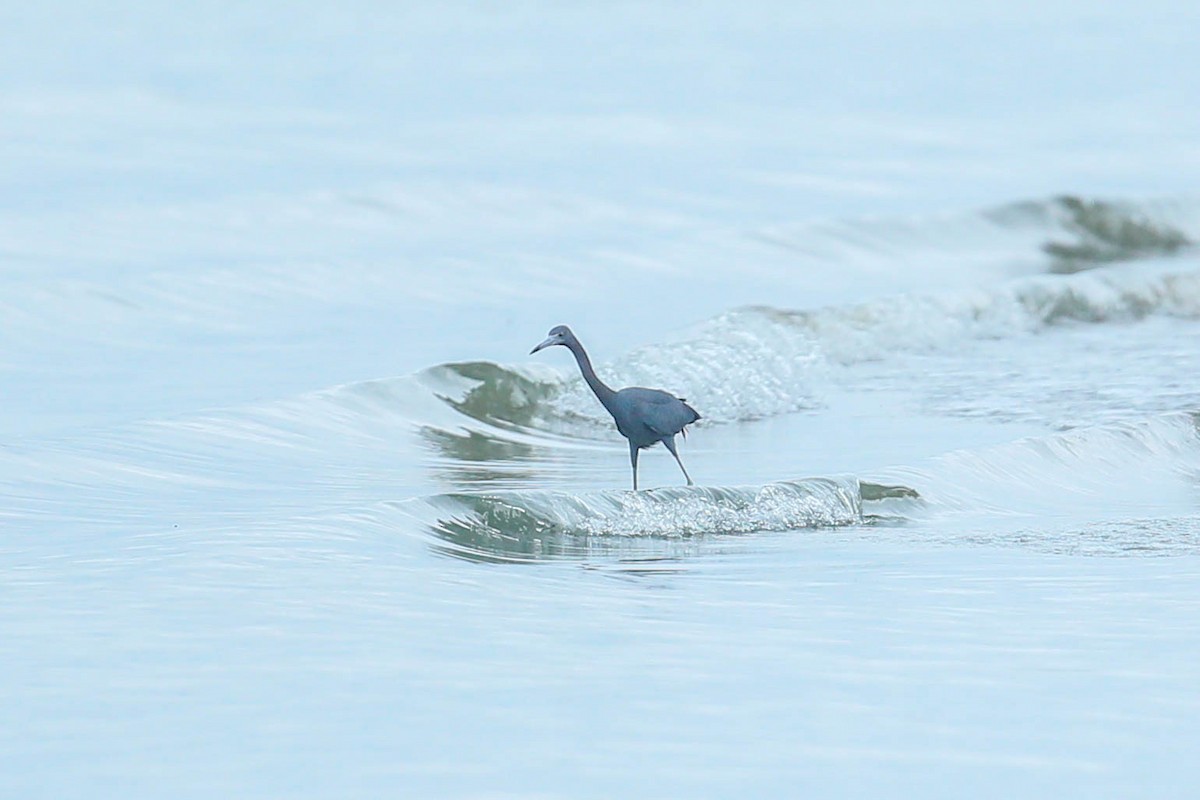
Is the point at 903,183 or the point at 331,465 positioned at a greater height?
the point at 903,183

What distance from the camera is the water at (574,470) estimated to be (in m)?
4.91

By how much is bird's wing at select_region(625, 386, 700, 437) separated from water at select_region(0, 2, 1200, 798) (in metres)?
0.57

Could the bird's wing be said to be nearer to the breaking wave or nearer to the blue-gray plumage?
the blue-gray plumage

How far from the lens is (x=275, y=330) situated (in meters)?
15.3

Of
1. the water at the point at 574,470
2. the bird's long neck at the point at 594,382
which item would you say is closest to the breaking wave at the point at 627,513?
the water at the point at 574,470

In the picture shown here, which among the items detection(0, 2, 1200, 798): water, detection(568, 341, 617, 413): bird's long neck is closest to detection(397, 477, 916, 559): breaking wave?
detection(0, 2, 1200, 798): water

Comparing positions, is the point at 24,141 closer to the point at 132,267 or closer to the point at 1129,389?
the point at 132,267

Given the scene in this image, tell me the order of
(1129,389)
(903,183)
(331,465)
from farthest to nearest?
1. (903,183)
2. (1129,389)
3. (331,465)

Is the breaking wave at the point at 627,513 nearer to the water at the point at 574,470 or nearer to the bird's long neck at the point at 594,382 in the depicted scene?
the water at the point at 574,470

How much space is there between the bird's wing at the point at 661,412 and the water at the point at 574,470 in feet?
1.86

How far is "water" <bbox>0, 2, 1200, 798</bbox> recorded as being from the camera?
16.1 feet

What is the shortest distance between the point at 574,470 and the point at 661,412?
1.34m

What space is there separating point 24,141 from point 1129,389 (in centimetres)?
1800

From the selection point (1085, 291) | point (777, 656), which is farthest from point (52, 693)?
point (1085, 291)
